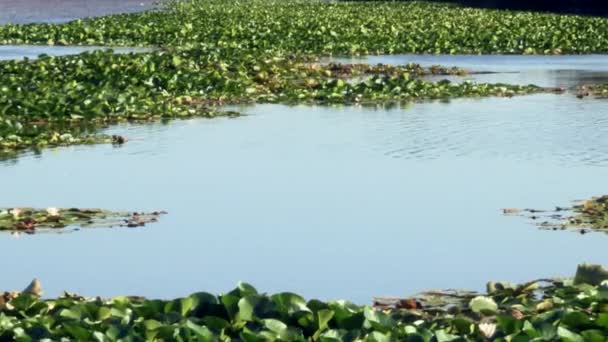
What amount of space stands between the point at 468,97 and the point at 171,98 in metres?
5.29

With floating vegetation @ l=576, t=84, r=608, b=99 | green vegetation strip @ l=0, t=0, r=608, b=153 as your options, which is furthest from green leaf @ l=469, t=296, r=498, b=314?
floating vegetation @ l=576, t=84, r=608, b=99

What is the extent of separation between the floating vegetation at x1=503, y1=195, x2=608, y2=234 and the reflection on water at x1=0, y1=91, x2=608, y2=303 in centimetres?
22

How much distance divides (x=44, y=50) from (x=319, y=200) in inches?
969

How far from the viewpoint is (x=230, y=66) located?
26.5m

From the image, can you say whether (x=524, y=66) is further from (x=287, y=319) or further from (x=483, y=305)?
(x=287, y=319)

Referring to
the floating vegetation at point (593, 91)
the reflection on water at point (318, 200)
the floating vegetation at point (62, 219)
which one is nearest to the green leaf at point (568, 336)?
the reflection on water at point (318, 200)

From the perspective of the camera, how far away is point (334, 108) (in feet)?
73.4

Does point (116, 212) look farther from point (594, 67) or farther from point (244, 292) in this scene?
point (594, 67)

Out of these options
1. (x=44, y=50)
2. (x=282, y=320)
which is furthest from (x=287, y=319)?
(x=44, y=50)

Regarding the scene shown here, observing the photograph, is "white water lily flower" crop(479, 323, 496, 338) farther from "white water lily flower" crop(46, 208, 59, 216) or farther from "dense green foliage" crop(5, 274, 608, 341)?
"white water lily flower" crop(46, 208, 59, 216)

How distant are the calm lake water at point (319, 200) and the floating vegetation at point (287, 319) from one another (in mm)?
1893

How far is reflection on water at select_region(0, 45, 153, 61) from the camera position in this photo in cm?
3472

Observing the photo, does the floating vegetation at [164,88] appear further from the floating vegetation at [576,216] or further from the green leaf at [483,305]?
the green leaf at [483,305]

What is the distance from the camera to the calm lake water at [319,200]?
425 inches
